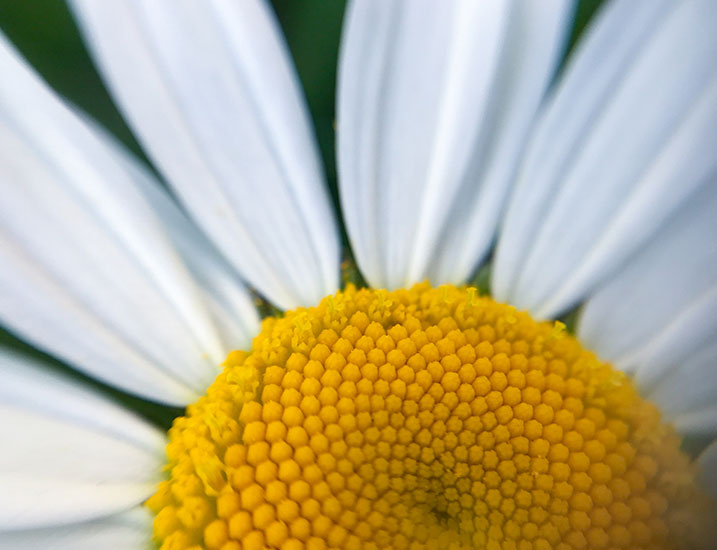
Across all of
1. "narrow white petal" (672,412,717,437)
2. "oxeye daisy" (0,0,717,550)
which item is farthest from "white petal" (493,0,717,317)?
"narrow white petal" (672,412,717,437)

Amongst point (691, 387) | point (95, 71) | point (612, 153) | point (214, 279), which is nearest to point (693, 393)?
point (691, 387)

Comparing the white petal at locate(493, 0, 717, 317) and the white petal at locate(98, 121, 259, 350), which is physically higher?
the white petal at locate(493, 0, 717, 317)

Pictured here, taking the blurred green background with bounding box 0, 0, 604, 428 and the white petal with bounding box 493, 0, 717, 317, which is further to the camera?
the blurred green background with bounding box 0, 0, 604, 428

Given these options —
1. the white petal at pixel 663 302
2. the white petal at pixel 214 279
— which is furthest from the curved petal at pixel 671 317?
the white petal at pixel 214 279

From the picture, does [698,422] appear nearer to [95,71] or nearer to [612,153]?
[612,153]

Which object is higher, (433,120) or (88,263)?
(433,120)

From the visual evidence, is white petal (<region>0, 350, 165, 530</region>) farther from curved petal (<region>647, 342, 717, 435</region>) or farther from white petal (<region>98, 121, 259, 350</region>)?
curved petal (<region>647, 342, 717, 435</region>)

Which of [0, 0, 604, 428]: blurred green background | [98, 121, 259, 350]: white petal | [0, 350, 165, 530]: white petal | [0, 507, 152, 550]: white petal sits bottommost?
[0, 507, 152, 550]: white petal
